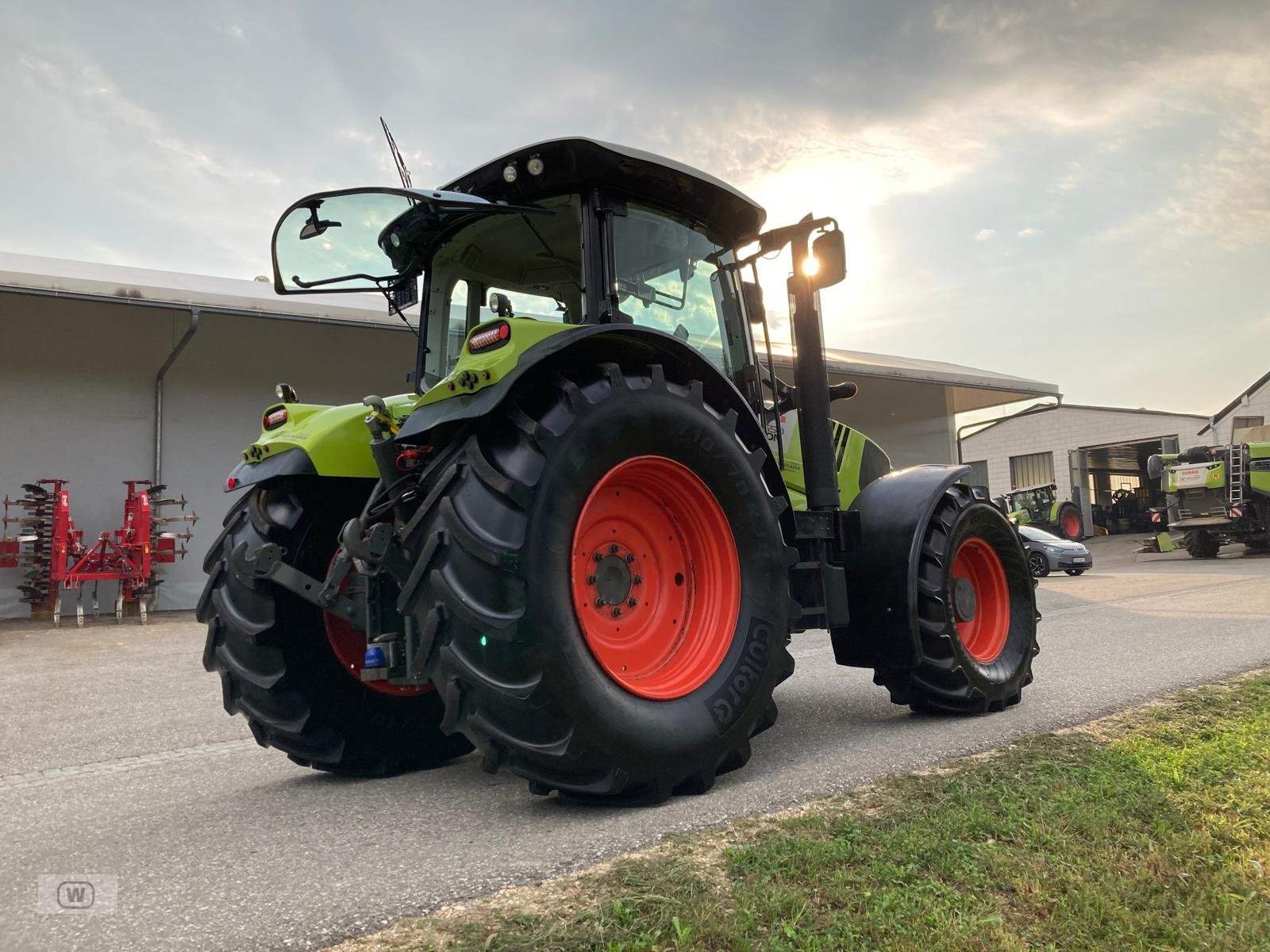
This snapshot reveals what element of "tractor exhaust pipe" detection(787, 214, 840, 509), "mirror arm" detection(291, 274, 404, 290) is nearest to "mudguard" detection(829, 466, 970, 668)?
"tractor exhaust pipe" detection(787, 214, 840, 509)

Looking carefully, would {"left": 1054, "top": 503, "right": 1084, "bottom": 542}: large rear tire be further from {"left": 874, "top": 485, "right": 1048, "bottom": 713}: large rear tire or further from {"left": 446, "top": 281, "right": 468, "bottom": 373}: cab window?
{"left": 446, "top": 281, "right": 468, "bottom": 373}: cab window

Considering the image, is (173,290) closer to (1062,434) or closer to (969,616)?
(969,616)

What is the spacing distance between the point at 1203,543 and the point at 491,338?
21655mm

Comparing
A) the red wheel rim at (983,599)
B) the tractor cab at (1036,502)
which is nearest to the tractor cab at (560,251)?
the red wheel rim at (983,599)

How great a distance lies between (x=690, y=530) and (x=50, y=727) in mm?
4129

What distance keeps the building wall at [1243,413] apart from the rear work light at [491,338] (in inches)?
1401

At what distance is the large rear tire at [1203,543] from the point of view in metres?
19.8

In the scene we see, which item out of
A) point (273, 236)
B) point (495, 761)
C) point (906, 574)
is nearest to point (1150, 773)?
point (906, 574)

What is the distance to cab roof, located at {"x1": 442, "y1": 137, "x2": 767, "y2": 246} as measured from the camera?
329 cm

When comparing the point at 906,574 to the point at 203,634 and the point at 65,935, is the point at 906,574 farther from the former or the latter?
the point at 203,634

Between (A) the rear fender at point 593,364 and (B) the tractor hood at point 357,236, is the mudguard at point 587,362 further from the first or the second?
(B) the tractor hood at point 357,236

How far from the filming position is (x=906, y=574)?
12.7 feet

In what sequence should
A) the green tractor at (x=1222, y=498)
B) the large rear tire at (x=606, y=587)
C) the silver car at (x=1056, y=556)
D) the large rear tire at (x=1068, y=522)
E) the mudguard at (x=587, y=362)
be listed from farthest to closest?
1. the large rear tire at (x=1068, y=522)
2. the green tractor at (x=1222, y=498)
3. the silver car at (x=1056, y=556)
4. the mudguard at (x=587, y=362)
5. the large rear tire at (x=606, y=587)

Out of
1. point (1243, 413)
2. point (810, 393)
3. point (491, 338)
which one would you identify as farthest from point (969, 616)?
point (1243, 413)
